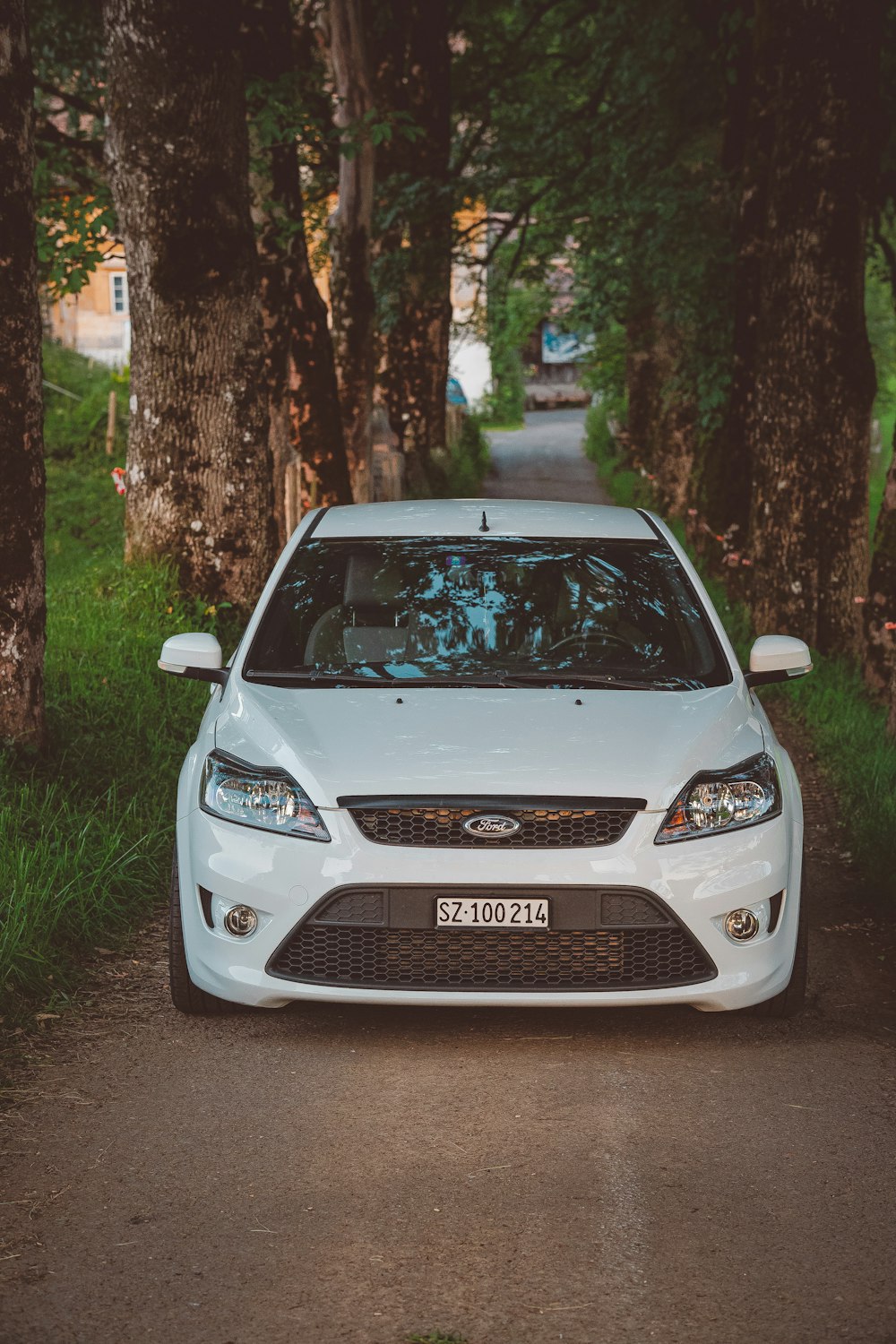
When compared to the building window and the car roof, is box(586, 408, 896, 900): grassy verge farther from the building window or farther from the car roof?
the building window

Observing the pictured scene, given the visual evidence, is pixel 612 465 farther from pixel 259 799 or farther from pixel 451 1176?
pixel 451 1176

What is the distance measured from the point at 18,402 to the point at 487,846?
366 cm

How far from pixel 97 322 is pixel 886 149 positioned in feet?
152

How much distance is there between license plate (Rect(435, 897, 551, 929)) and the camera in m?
4.98

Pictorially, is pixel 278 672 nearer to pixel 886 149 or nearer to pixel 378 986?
pixel 378 986

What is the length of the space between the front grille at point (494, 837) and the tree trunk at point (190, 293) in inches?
270

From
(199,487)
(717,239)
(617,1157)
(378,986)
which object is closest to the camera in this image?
(617,1157)

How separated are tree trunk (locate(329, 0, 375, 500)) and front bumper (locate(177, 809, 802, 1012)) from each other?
14.3 meters

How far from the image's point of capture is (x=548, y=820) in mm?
5016

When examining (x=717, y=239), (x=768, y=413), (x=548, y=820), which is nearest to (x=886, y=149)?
(x=717, y=239)

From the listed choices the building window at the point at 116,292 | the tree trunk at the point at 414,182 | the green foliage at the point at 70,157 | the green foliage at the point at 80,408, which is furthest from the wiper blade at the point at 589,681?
the building window at the point at 116,292

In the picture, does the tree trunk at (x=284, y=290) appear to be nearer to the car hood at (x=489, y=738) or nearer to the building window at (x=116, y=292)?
the car hood at (x=489, y=738)

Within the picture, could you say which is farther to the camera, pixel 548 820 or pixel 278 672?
pixel 278 672

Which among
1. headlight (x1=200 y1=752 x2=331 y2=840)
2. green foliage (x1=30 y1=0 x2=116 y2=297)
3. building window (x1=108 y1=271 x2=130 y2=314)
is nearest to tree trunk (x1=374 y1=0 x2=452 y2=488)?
green foliage (x1=30 y1=0 x2=116 y2=297)
